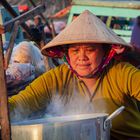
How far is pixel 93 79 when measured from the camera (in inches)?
119

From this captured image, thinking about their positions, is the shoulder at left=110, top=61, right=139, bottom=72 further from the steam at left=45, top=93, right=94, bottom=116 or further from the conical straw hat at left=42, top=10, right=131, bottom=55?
the steam at left=45, top=93, right=94, bottom=116

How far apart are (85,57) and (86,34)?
0.46 feet

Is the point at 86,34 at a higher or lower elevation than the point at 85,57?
higher

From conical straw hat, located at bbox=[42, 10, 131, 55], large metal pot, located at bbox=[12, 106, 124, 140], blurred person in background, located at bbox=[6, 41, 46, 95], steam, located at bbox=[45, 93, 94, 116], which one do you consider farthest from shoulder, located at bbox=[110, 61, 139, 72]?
blurred person in background, located at bbox=[6, 41, 46, 95]

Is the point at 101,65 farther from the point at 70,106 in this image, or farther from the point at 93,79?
the point at 70,106

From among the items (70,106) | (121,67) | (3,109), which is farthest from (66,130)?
(121,67)

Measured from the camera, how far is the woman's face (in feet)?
9.55

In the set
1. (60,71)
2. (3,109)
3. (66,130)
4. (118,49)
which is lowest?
(66,130)

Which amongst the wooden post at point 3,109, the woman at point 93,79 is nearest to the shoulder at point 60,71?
the woman at point 93,79

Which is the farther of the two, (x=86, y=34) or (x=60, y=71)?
(x=60, y=71)

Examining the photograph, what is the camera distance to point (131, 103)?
119 inches

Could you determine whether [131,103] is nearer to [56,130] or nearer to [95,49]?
[95,49]

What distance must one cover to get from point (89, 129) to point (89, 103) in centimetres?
63

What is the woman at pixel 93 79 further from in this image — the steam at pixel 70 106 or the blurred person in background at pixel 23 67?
the blurred person in background at pixel 23 67
